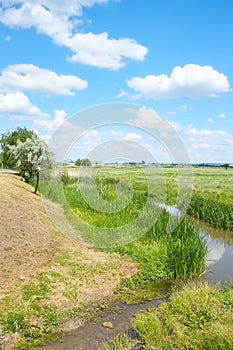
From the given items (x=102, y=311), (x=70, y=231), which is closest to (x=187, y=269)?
(x=102, y=311)

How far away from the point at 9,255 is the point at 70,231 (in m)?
4.00

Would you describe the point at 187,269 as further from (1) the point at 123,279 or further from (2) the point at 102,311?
(2) the point at 102,311

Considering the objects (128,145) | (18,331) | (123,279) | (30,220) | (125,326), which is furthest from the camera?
(128,145)

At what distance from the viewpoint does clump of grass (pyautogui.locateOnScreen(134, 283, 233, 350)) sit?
16.3 feet

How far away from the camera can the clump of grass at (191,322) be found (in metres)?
4.97

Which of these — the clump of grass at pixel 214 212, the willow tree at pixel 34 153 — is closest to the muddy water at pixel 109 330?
the clump of grass at pixel 214 212

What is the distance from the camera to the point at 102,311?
636 cm

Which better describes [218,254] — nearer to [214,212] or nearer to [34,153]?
[214,212]

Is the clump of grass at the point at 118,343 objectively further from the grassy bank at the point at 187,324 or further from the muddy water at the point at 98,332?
the muddy water at the point at 98,332

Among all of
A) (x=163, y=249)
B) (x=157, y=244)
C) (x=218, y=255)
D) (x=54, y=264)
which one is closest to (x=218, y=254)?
(x=218, y=255)

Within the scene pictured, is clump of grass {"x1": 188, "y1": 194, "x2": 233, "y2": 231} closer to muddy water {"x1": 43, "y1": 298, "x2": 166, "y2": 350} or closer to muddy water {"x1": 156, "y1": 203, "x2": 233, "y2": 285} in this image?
muddy water {"x1": 156, "y1": 203, "x2": 233, "y2": 285}

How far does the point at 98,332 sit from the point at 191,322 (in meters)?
1.61

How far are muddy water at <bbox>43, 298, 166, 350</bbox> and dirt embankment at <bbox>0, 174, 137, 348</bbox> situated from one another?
0.66 meters

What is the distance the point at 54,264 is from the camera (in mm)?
8180
